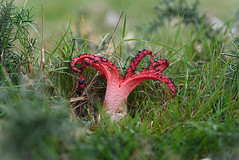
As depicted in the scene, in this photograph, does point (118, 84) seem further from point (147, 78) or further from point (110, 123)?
point (110, 123)

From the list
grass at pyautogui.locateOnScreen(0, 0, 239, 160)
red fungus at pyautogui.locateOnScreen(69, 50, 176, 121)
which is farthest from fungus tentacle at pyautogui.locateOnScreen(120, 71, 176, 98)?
grass at pyautogui.locateOnScreen(0, 0, 239, 160)

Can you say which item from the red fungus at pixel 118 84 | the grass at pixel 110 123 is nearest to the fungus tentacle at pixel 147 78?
the red fungus at pixel 118 84

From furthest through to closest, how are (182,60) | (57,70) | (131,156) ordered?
(182,60), (57,70), (131,156)

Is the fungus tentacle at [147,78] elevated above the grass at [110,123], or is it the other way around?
the fungus tentacle at [147,78]

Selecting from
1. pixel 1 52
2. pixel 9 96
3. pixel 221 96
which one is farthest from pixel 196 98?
pixel 1 52

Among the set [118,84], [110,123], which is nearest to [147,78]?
[118,84]

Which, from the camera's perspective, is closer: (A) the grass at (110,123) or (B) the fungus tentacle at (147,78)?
(A) the grass at (110,123)

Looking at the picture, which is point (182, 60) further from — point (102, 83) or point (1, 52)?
point (1, 52)

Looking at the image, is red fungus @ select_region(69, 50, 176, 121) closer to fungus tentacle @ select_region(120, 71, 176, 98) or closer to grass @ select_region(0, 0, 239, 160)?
fungus tentacle @ select_region(120, 71, 176, 98)

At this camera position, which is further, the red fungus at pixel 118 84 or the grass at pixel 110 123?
the red fungus at pixel 118 84

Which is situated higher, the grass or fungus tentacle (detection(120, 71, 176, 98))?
fungus tentacle (detection(120, 71, 176, 98))

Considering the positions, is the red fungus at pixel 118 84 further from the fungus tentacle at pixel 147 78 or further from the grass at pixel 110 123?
the grass at pixel 110 123
